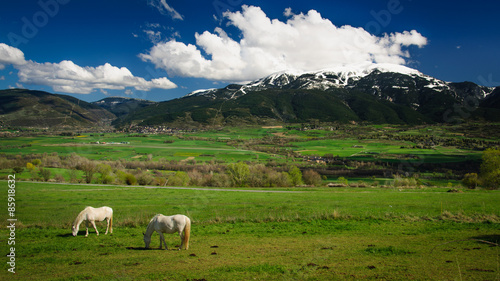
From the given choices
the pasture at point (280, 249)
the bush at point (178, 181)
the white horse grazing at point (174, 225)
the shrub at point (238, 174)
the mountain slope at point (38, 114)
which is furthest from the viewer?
the mountain slope at point (38, 114)

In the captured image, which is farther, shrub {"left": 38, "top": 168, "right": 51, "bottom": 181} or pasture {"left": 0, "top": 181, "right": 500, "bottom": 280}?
shrub {"left": 38, "top": 168, "right": 51, "bottom": 181}

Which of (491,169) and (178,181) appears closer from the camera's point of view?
(491,169)

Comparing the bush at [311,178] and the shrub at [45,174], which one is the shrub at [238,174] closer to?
the bush at [311,178]

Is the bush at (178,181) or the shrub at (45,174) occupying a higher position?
the shrub at (45,174)

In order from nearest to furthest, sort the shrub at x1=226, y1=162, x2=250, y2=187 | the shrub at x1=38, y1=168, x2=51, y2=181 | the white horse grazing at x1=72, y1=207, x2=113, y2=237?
the white horse grazing at x1=72, y1=207, x2=113, y2=237, the shrub at x1=38, y1=168, x2=51, y2=181, the shrub at x1=226, y1=162, x2=250, y2=187

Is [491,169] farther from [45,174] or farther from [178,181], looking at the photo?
[45,174]

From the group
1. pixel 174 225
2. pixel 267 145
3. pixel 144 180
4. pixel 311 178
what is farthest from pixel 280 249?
pixel 267 145

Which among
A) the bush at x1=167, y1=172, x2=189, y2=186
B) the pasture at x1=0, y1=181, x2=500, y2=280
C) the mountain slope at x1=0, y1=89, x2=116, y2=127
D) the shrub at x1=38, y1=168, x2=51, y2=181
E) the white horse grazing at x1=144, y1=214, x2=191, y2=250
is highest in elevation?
the mountain slope at x1=0, y1=89, x2=116, y2=127

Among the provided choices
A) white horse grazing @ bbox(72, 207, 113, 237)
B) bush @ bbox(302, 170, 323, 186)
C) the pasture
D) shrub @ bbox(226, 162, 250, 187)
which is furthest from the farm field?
white horse grazing @ bbox(72, 207, 113, 237)

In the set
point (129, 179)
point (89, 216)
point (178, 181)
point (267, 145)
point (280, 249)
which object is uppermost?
point (267, 145)

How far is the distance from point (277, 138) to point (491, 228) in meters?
151

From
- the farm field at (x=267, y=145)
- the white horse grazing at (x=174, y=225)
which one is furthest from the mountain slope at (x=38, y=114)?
the white horse grazing at (x=174, y=225)

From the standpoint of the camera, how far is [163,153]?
12400 cm

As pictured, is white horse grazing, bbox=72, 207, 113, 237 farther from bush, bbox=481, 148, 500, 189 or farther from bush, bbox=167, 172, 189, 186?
bush, bbox=481, 148, 500, 189
